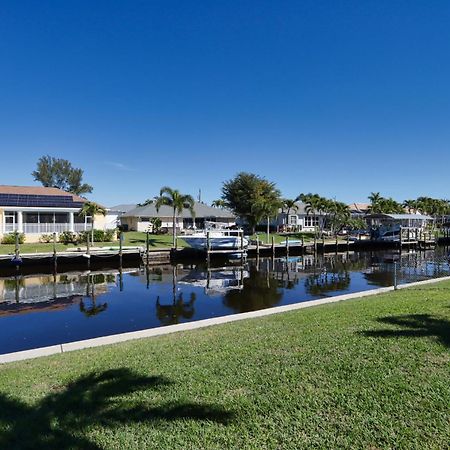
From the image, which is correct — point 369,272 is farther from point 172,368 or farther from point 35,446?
point 35,446

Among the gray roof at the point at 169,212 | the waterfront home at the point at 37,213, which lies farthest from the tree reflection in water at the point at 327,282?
the gray roof at the point at 169,212

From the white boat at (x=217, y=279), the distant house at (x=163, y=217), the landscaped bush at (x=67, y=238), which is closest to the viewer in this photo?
the white boat at (x=217, y=279)

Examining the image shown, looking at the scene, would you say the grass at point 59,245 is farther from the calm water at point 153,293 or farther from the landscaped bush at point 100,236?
the calm water at point 153,293

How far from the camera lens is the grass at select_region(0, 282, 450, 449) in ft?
14.2

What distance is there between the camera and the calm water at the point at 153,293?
576 inches

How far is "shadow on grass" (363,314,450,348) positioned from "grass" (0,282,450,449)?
4 cm

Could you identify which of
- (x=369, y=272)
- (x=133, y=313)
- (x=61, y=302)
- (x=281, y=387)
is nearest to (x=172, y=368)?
(x=281, y=387)

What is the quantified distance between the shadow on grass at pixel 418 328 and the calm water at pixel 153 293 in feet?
29.0

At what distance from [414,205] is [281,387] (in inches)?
4016

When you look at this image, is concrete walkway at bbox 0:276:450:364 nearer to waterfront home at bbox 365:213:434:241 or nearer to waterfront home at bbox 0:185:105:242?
waterfront home at bbox 0:185:105:242

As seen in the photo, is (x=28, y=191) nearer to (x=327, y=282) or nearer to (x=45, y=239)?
(x=45, y=239)

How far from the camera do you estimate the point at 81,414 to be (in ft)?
16.1

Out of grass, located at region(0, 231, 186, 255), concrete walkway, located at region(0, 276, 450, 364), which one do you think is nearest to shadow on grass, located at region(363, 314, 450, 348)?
concrete walkway, located at region(0, 276, 450, 364)

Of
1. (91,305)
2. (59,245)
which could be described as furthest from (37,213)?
(91,305)
